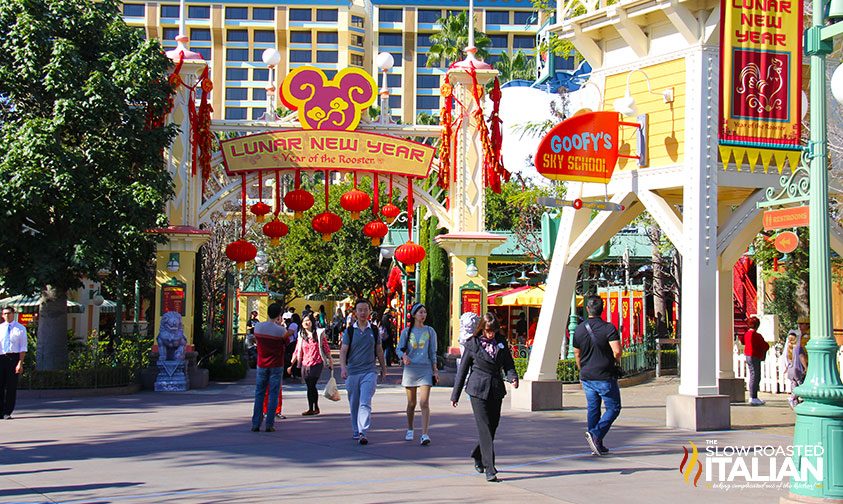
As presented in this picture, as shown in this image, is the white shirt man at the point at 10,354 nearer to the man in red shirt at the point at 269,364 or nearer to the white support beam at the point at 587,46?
the man in red shirt at the point at 269,364

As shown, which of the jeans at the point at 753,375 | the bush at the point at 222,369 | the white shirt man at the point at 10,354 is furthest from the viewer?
the bush at the point at 222,369

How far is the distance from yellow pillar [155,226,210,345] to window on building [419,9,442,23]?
260 feet

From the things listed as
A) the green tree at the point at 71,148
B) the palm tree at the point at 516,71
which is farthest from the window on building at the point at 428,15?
the green tree at the point at 71,148

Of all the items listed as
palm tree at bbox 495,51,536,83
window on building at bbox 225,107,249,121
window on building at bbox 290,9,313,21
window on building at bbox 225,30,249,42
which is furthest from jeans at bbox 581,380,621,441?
window on building at bbox 225,30,249,42

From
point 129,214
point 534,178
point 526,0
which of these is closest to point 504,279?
point 534,178

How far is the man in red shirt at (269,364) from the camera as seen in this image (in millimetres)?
13633

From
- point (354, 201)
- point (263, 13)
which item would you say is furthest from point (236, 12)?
point (354, 201)

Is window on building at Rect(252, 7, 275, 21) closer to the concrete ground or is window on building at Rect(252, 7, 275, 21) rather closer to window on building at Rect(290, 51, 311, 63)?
window on building at Rect(290, 51, 311, 63)

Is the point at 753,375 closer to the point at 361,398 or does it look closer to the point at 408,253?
the point at 408,253

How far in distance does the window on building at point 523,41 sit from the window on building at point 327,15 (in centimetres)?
1831

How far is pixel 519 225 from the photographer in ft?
104

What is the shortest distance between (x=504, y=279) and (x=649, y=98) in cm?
2628

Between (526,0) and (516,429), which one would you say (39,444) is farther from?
(526,0)

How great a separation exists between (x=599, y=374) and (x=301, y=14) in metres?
88.3
